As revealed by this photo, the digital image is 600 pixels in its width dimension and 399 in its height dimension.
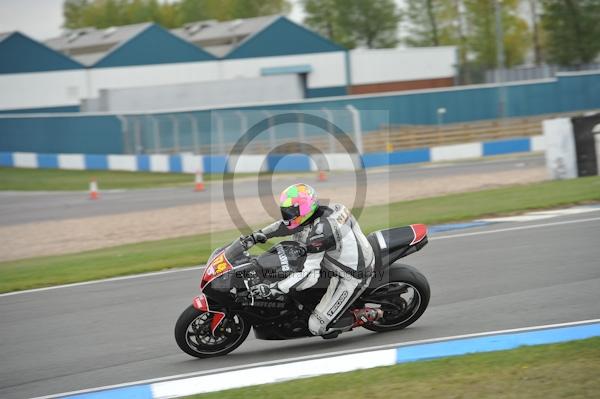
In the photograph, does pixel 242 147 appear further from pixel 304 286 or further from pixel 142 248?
pixel 304 286

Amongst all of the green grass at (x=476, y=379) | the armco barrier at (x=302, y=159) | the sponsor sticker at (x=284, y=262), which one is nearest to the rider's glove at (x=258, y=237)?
the sponsor sticker at (x=284, y=262)

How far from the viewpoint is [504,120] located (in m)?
39.8

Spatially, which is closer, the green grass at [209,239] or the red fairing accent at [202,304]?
the red fairing accent at [202,304]

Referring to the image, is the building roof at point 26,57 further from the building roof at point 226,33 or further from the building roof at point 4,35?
the building roof at point 226,33

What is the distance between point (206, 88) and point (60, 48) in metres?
26.9

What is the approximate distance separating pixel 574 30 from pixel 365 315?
6134 centimetres

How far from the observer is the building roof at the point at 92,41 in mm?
63094

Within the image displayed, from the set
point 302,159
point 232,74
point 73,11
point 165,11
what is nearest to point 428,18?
point 232,74

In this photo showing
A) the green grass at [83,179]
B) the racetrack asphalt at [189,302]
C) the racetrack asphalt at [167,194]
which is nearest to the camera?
the racetrack asphalt at [189,302]

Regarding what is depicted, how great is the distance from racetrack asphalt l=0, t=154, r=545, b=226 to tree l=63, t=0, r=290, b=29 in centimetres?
6889

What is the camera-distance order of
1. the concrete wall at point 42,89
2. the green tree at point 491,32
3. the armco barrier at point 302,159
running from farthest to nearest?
the green tree at point 491,32 → the concrete wall at point 42,89 → the armco barrier at point 302,159

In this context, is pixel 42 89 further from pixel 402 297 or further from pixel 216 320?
pixel 402 297

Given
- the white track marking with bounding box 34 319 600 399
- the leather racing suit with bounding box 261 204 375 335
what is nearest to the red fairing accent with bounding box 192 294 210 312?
the white track marking with bounding box 34 319 600 399

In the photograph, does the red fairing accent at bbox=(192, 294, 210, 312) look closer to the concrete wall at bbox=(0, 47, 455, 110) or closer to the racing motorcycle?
the racing motorcycle
